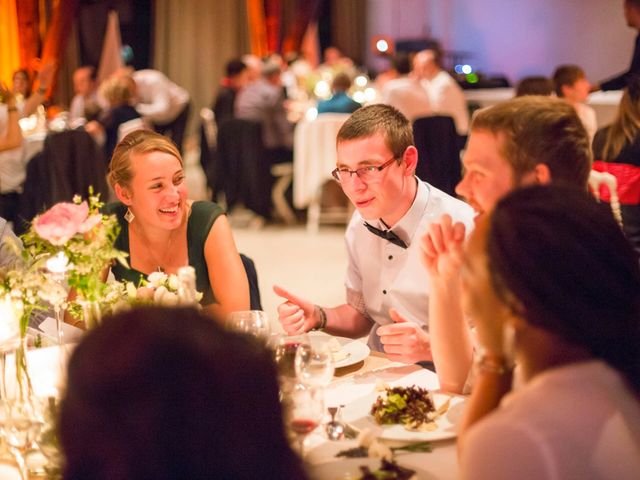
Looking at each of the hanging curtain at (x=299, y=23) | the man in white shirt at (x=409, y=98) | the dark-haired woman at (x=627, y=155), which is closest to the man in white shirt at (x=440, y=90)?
the man in white shirt at (x=409, y=98)

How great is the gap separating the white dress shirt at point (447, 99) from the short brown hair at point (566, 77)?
1995 mm

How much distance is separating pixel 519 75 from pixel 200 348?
14.1m

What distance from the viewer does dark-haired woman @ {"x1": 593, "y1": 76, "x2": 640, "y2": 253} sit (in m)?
4.29

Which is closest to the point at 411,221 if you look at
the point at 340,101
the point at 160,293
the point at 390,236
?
the point at 390,236

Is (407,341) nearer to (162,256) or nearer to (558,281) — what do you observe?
(558,281)

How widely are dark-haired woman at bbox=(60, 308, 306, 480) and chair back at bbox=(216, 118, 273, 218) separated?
694 cm

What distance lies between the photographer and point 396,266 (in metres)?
2.54

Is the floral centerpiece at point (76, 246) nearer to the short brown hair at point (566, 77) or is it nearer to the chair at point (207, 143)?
the short brown hair at point (566, 77)

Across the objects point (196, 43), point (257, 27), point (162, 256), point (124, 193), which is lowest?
point (162, 256)

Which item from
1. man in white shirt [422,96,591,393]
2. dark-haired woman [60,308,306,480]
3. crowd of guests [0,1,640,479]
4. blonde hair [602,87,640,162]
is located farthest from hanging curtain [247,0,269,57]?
dark-haired woman [60,308,306,480]

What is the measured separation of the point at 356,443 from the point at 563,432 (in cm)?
60

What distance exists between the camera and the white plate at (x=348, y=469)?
56.5 inches

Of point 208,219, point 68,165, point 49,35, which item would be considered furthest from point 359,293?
point 49,35

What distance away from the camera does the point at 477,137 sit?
183cm
